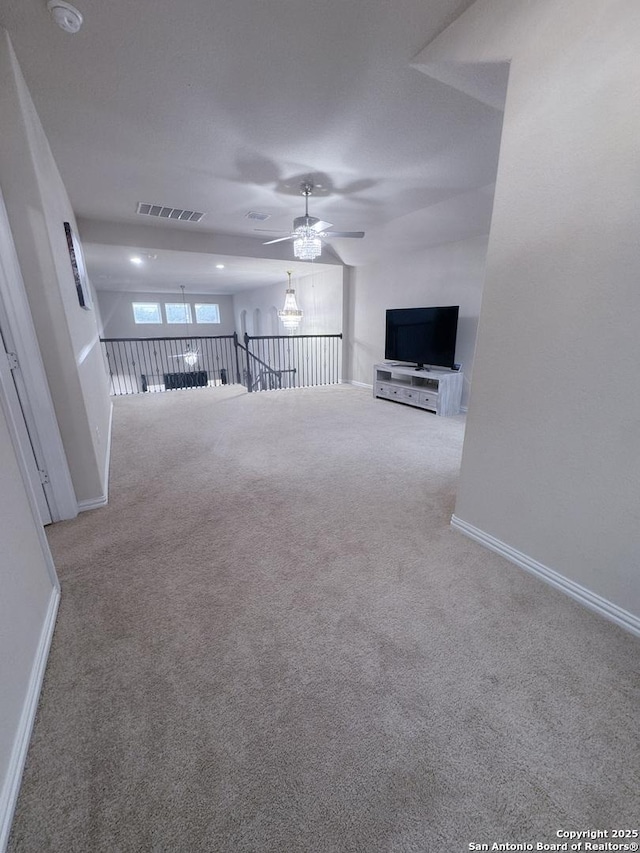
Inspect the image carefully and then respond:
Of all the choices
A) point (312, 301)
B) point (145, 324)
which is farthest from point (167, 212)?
point (145, 324)

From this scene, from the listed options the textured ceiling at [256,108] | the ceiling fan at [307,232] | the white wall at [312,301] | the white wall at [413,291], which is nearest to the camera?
the textured ceiling at [256,108]

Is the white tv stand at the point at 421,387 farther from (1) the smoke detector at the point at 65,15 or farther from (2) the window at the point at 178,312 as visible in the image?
(2) the window at the point at 178,312

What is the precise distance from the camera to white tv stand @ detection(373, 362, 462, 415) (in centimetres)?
448

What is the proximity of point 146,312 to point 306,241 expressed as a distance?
34.7 feet

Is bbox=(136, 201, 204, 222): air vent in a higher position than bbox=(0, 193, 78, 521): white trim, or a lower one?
higher

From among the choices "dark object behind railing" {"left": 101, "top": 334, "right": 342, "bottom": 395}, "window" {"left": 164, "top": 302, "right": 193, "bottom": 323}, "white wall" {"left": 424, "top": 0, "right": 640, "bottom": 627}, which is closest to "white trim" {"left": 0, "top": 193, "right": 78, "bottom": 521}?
"white wall" {"left": 424, "top": 0, "right": 640, "bottom": 627}

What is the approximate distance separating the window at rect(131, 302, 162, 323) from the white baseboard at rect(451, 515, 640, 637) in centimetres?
1274

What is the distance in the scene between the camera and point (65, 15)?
1458 mm

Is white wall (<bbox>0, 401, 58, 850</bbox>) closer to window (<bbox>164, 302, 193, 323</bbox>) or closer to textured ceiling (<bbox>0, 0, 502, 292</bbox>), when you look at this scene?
textured ceiling (<bbox>0, 0, 502, 292</bbox>)

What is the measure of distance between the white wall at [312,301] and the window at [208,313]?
115 inches

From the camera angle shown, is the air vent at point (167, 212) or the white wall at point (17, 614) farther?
the air vent at point (167, 212)

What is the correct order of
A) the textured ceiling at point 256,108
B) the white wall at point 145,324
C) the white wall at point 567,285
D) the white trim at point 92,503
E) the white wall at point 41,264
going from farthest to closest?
the white wall at point 145,324, the white trim at point 92,503, the white wall at point 41,264, the textured ceiling at point 256,108, the white wall at point 567,285

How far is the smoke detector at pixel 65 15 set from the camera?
A: 4.67 ft

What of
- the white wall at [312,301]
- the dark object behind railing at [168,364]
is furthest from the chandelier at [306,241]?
the dark object behind railing at [168,364]
